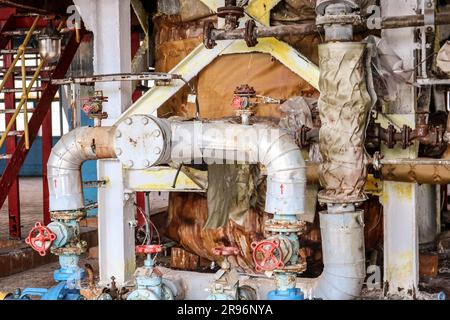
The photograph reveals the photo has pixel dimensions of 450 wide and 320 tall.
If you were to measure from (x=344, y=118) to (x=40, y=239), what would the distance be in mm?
2168

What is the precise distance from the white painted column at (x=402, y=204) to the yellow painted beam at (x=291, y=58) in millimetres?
566

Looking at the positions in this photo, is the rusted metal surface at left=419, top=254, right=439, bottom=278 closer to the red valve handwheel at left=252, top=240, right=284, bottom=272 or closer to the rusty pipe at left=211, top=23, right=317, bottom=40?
the rusty pipe at left=211, top=23, right=317, bottom=40

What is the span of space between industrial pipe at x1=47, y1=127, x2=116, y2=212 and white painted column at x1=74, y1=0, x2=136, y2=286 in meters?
0.69

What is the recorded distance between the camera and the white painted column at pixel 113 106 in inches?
233

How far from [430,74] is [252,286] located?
1920mm

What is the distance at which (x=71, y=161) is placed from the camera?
5.25m

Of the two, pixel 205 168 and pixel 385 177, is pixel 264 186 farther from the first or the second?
pixel 385 177

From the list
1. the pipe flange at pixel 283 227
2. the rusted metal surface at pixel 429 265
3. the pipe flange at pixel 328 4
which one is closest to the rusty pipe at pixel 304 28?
the pipe flange at pixel 328 4

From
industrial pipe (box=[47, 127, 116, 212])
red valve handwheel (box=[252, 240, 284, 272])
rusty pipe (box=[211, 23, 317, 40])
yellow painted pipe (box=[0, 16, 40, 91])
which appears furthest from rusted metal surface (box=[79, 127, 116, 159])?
yellow painted pipe (box=[0, 16, 40, 91])

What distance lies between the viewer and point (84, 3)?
593 cm

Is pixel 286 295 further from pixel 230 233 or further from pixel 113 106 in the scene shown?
pixel 113 106

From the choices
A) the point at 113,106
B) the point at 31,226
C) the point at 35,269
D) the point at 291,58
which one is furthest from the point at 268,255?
the point at 31,226

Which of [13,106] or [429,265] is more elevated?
[13,106]

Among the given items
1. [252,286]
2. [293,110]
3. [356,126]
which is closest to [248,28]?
[293,110]
